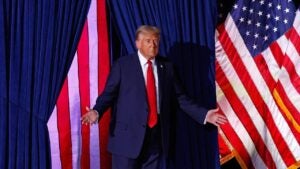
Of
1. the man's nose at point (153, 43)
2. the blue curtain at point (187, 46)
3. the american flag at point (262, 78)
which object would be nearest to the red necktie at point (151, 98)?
the man's nose at point (153, 43)

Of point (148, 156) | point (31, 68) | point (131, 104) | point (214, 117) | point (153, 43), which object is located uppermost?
point (153, 43)

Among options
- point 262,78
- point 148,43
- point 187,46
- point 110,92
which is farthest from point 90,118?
point 262,78

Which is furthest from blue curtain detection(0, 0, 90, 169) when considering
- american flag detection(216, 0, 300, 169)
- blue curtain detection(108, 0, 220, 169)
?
american flag detection(216, 0, 300, 169)

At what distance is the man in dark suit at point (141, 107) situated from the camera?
3.36 meters

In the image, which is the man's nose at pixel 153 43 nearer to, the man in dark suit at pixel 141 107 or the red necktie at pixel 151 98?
the man in dark suit at pixel 141 107

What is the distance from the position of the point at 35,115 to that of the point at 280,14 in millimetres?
1974

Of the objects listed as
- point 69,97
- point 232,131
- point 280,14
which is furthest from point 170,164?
point 280,14

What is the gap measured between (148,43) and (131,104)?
0.39 meters

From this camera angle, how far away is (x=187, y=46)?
4098 mm

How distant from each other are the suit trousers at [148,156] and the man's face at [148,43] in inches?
17.5

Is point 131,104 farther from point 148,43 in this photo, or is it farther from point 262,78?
point 262,78

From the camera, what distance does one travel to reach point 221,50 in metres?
4.27

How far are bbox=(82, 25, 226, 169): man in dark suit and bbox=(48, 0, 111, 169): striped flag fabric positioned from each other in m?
0.48

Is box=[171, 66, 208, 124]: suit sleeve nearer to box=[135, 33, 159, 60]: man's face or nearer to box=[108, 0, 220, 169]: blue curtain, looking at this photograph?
box=[135, 33, 159, 60]: man's face
